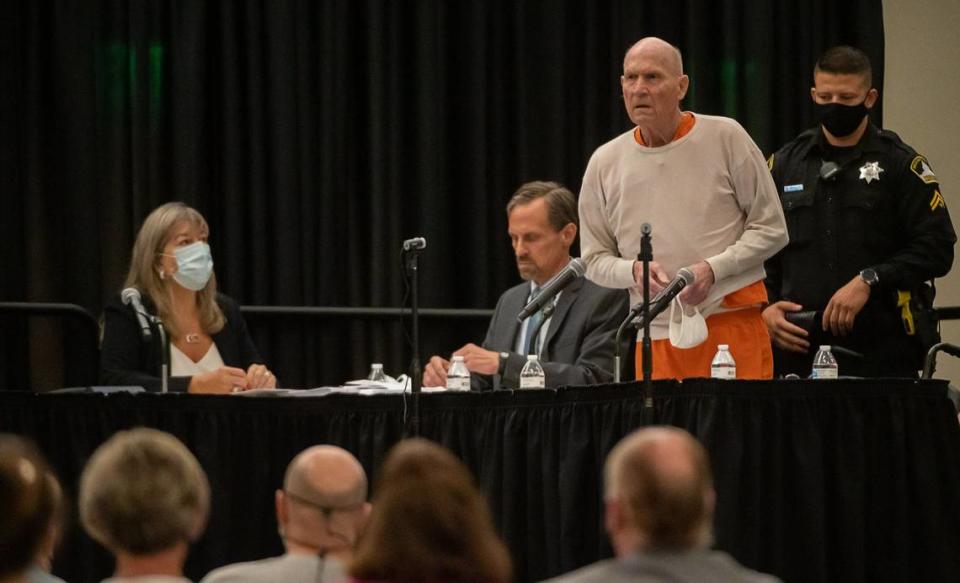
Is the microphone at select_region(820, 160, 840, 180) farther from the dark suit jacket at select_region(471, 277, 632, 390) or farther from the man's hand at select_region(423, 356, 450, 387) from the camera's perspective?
the man's hand at select_region(423, 356, 450, 387)

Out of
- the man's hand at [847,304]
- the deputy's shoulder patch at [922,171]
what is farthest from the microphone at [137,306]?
the deputy's shoulder patch at [922,171]

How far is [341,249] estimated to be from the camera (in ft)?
25.5

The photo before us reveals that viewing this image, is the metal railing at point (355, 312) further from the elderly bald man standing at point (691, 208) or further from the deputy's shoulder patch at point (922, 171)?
the deputy's shoulder patch at point (922, 171)

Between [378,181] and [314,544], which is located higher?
[378,181]

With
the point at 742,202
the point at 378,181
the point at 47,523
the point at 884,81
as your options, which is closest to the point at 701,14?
the point at 884,81

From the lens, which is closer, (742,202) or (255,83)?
(742,202)

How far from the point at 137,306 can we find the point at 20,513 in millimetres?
3213

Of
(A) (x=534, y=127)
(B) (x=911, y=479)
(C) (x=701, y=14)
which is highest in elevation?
(C) (x=701, y=14)

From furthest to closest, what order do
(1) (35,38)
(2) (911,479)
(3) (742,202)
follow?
1. (1) (35,38)
2. (3) (742,202)
3. (2) (911,479)

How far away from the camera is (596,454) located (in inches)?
189

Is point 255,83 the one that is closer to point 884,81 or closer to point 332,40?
point 332,40

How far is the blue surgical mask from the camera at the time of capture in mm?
5918

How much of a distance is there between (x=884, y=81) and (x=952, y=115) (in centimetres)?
40

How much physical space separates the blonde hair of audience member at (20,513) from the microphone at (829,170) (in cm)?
401
